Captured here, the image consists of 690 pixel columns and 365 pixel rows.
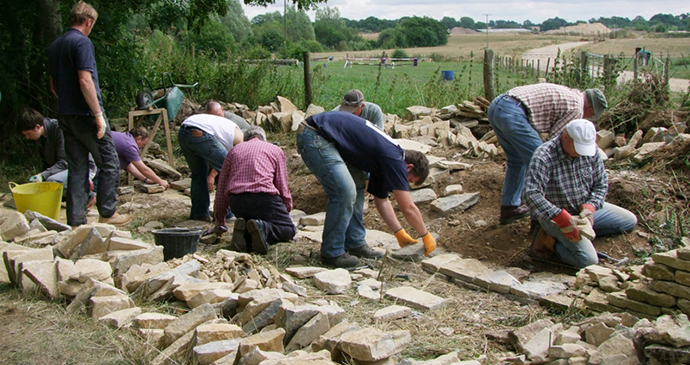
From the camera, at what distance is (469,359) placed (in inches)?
109

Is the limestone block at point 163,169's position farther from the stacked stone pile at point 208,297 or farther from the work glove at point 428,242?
the work glove at point 428,242

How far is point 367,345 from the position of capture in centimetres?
244

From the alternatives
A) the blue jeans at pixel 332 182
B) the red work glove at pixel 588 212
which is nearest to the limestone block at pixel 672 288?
the red work glove at pixel 588 212

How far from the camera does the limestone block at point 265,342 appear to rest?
98.0 inches

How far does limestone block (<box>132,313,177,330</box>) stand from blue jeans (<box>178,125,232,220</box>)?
2.40m

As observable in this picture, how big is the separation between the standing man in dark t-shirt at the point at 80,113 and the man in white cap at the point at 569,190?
140 inches

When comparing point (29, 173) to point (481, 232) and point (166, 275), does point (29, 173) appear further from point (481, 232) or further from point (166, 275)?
point (481, 232)

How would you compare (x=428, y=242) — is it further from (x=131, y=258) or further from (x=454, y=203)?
(x=131, y=258)

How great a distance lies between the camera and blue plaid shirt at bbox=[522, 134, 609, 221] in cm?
415

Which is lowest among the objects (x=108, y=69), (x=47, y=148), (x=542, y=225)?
(x=542, y=225)

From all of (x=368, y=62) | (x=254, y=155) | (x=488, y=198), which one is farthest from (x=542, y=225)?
(x=368, y=62)

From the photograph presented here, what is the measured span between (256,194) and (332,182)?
2.52ft

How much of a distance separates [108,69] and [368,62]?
94.7 feet

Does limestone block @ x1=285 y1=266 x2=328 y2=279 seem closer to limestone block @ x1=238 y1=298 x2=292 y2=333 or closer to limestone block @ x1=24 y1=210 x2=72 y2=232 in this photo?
limestone block @ x1=238 y1=298 x2=292 y2=333
